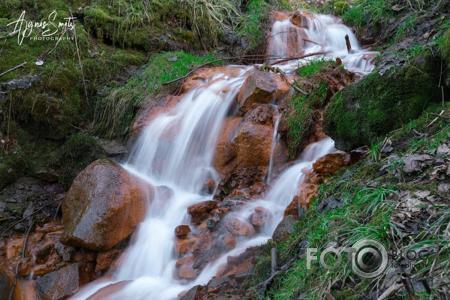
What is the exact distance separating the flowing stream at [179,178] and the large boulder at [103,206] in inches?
6.3

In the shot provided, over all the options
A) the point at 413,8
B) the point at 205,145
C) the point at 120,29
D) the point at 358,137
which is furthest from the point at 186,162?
the point at 413,8

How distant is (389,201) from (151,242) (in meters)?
2.66

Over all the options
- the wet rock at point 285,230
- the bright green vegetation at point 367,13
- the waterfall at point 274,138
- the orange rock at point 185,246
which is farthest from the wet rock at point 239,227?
the bright green vegetation at point 367,13

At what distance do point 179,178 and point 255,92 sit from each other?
4.45ft

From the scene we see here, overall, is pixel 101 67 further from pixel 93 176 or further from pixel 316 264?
pixel 316 264

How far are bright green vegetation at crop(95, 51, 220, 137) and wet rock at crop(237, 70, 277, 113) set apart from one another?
5.14ft

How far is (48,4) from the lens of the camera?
7016 millimetres

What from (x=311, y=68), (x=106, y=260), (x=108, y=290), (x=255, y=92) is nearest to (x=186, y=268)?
(x=108, y=290)

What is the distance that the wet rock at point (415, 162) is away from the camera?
2.38 meters

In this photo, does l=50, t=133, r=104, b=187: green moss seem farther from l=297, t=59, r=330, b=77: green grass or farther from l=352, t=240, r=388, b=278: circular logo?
l=352, t=240, r=388, b=278: circular logo

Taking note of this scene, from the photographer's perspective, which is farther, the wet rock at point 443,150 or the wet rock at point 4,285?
the wet rock at point 4,285

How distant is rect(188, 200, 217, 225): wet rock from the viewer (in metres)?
4.27

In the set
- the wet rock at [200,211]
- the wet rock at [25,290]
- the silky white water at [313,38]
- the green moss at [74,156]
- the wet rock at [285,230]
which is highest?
the silky white water at [313,38]

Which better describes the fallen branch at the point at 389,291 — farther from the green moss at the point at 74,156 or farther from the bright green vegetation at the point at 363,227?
the green moss at the point at 74,156
